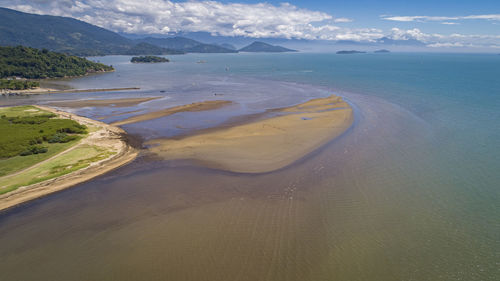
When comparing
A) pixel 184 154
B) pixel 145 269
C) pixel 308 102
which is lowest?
pixel 145 269

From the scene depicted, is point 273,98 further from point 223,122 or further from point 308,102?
point 223,122

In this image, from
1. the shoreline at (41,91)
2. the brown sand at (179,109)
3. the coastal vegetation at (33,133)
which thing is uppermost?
the shoreline at (41,91)

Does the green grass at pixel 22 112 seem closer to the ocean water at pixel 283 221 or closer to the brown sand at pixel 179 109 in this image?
the brown sand at pixel 179 109

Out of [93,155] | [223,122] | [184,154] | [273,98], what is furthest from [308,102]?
[93,155]

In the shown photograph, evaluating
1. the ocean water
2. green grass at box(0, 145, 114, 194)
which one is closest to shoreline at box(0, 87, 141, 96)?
green grass at box(0, 145, 114, 194)

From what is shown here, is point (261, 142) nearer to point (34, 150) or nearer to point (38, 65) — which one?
point (34, 150)

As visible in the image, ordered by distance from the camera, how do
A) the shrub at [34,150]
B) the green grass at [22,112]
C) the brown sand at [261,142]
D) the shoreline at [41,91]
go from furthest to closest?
1. the shoreline at [41,91]
2. the green grass at [22,112]
3. the shrub at [34,150]
4. the brown sand at [261,142]

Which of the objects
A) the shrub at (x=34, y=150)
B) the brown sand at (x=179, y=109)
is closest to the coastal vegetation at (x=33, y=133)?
the shrub at (x=34, y=150)

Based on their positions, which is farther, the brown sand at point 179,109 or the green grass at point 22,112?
the green grass at point 22,112
